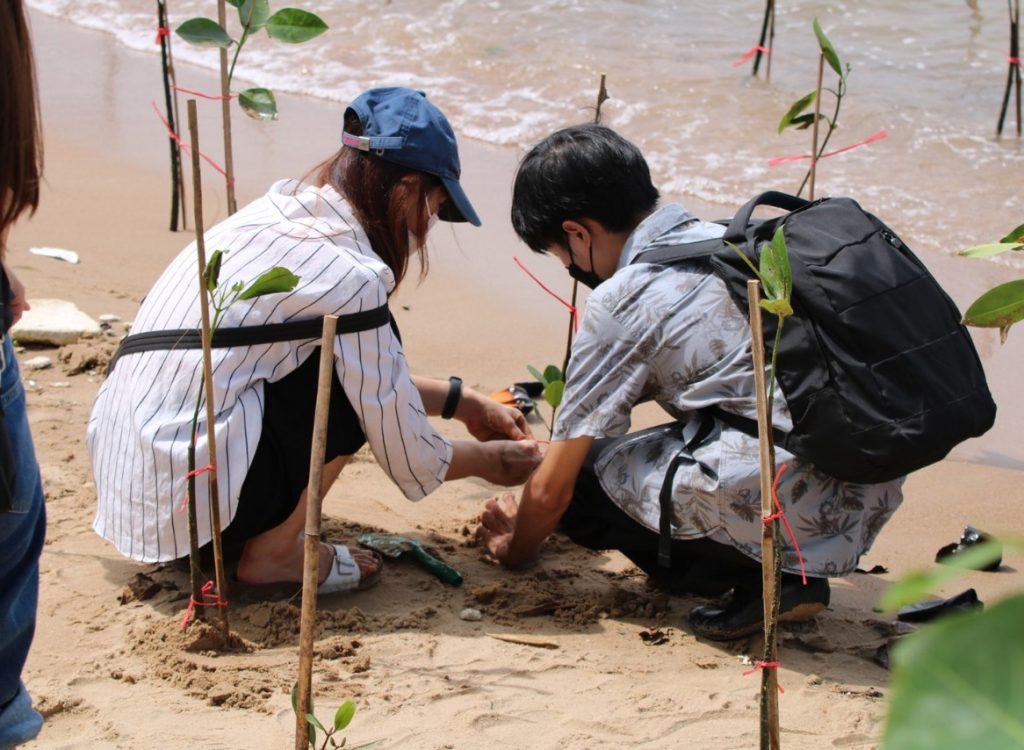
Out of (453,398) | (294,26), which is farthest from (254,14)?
(453,398)

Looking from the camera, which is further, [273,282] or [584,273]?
[584,273]

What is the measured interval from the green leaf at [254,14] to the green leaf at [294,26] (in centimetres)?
1

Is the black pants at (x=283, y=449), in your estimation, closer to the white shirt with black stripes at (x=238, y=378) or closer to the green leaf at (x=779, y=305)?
the white shirt with black stripes at (x=238, y=378)

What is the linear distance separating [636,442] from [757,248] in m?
0.61

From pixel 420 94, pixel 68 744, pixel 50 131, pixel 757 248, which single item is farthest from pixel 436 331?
pixel 50 131

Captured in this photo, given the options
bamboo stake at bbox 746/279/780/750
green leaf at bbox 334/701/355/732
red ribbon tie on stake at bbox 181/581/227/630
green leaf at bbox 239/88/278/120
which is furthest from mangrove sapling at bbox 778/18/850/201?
green leaf at bbox 334/701/355/732

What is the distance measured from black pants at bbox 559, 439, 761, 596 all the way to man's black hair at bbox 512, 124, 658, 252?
1.93 ft

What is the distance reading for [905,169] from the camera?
24.1 ft

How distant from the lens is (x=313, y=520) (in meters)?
1.78

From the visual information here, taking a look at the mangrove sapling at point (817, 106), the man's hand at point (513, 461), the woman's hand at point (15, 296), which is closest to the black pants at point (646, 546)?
the man's hand at point (513, 461)

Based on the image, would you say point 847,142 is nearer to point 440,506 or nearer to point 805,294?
point 440,506

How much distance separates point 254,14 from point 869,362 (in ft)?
4.83

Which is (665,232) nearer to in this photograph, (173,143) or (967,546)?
(967,546)

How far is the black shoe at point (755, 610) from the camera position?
284cm
